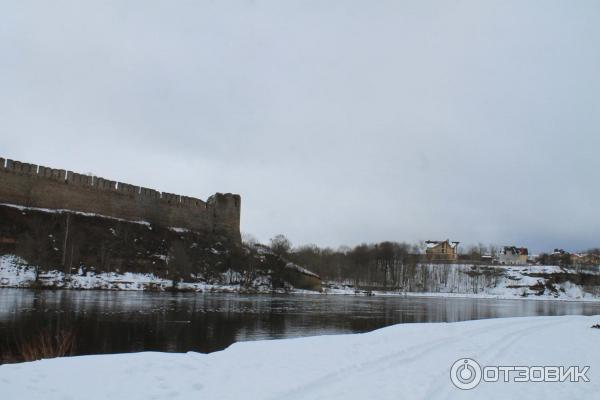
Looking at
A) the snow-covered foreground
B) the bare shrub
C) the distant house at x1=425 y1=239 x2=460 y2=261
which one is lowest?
the bare shrub

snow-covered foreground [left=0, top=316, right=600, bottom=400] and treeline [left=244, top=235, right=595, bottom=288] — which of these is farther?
treeline [left=244, top=235, right=595, bottom=288]

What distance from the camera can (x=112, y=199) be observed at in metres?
53.3

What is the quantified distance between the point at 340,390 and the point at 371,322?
49.5 ft

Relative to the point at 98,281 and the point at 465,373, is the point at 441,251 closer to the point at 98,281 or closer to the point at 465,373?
the point at 98,281

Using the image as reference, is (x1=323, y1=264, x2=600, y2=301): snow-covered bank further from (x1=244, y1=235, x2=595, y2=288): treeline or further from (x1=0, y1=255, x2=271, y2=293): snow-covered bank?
(x1=0, y1=255, x2=271, y2=293): snow-covered bank

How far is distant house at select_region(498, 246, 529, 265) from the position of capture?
436ft

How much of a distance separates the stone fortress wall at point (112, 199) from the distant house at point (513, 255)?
9333cm

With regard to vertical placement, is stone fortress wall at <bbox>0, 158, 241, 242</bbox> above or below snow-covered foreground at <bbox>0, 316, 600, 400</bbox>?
above

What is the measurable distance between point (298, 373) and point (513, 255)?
457 ft

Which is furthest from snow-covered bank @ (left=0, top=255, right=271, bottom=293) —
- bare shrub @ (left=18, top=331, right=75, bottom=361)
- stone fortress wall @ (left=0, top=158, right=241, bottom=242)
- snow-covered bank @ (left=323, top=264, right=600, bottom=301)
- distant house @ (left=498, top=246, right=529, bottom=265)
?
distant house @ (left=498, top=246, right=529, bottom=265)

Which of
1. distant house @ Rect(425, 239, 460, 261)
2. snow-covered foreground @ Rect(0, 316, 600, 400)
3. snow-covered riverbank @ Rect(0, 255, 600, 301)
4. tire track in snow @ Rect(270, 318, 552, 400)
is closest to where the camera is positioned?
snow-covered foreground @ Rect(0, 316, 600, 400)

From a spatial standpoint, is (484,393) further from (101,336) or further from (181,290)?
(181,290)

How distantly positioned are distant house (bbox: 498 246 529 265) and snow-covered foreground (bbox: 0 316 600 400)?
132 metres

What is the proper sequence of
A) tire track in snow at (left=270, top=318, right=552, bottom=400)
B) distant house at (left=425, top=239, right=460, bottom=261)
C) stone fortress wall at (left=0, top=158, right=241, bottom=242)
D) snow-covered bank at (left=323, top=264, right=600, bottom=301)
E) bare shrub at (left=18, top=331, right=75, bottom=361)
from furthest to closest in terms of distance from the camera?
1. distant house at (left=425, top=239, right=460, bottom=261)
2. snow-covered bank at (left=323, top=264, right=600, bottom=301)
3. stone fortress wall at (left=0, top=158, right=241, bottom=242)
4. bare shrub at (left=18, top=331, right=75, bottom=361)
5. tire track in snow at (left=270, top=318, right=552, bottom=400)
